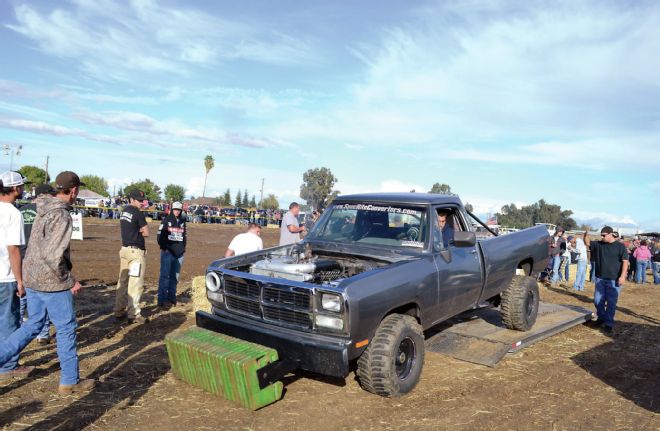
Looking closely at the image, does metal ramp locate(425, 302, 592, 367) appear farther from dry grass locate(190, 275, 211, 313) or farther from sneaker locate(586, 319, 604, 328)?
dry grass locate(190, 275, 211, 313)

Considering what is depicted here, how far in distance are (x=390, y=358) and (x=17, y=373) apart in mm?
3763

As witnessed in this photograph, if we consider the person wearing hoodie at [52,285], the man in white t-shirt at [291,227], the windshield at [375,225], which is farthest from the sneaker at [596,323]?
the person wearing hoodie at [52,285]

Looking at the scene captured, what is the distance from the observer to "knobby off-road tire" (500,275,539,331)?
6.72 m

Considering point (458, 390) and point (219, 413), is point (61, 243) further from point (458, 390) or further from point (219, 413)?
point (458, 390)

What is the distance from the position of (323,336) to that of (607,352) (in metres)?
4.75

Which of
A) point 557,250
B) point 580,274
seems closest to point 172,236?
point 557,250

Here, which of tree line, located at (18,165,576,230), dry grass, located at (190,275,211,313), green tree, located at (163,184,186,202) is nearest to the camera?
dry grass, located at (190,275,211,313)

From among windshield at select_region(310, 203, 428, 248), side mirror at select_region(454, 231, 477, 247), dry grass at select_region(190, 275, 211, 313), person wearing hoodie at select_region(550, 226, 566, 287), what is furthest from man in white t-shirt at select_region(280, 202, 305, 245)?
person wearing hoodie at select_region(550, 226, 566, 287)

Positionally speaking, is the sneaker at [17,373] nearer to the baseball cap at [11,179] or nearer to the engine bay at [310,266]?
the baseball cap at [11,179]

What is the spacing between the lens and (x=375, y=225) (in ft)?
19.5

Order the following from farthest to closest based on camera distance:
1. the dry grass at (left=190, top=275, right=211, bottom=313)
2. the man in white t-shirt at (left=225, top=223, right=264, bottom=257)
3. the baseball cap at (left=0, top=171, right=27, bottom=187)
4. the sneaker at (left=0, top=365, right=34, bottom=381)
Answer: the dry grass at (left=190, top=275, right=211, bottom=313) < the man in white t-shirt at (left=225, top=223, right=264, bottom=257) < the baseball cap at (left=0, top=171, right=27, bottom=187) < the sneaker at (left=0, top=365, right=34, bottom=381)

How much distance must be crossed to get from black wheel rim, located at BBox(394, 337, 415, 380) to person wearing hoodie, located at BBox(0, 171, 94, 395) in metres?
3.04

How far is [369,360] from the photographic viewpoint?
4.46 meters

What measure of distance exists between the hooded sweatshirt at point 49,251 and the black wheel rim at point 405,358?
3179 millimetres
